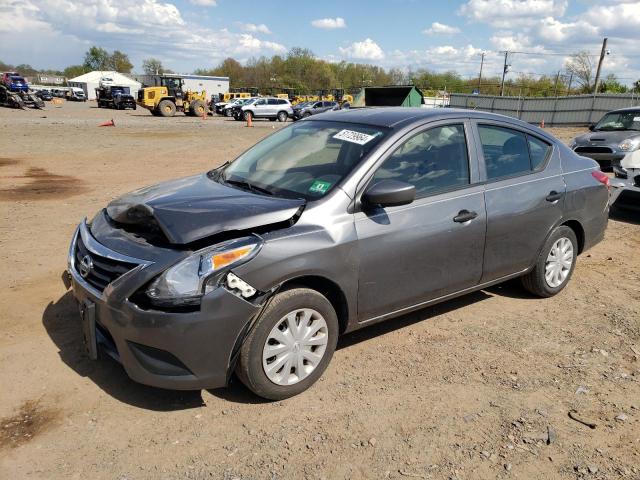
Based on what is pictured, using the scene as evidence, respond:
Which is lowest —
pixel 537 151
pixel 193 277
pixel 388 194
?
pixel 193 277

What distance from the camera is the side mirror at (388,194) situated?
3.32 metres

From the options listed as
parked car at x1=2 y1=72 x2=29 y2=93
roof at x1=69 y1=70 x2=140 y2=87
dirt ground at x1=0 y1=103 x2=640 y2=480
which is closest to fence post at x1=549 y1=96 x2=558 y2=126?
dirt ground at x1=0 y1=103 x2=640 y2=480

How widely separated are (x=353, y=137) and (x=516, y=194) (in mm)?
1526

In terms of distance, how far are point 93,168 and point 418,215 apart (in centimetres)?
1049

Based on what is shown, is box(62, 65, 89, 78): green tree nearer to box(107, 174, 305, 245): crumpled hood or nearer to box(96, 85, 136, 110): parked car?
box(96, 85, 136, 110): parked car

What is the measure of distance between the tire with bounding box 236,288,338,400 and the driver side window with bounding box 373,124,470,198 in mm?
973

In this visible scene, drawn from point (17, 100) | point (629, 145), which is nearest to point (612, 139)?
point (629, 145)

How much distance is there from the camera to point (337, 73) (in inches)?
4365

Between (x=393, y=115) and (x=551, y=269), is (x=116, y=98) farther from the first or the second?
(x=551, y=269)

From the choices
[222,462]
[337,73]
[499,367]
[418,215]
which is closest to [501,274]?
[499,367]

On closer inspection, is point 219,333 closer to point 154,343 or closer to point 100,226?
point 154,343

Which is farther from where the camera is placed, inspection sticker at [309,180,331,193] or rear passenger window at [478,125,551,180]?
rear passenger window at [478,125,551,180]

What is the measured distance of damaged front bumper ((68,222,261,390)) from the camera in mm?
2801

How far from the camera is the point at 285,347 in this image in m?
3.15
